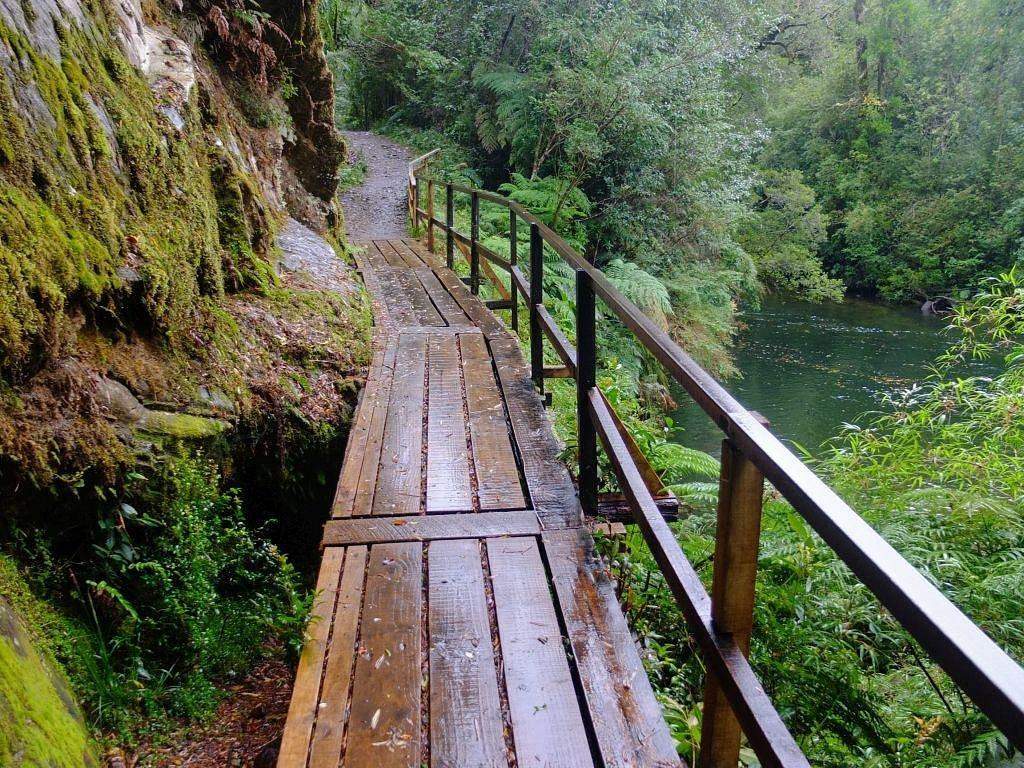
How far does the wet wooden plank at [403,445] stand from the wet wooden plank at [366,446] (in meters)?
0.04

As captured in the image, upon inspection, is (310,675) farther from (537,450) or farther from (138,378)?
(537,450)

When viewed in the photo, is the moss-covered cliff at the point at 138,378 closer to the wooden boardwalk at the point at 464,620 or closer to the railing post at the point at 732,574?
the wooden boardwalk at the point at 464,620

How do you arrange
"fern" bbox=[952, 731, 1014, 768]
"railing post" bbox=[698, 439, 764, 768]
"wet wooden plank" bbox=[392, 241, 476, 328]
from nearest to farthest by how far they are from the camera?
"railing post" bbox=[698, 439, 764, 768] → "fern" bbox=[952, 731, 1014, 768] → "wet wooden plank" bbox=[392, 241, 476, 328]

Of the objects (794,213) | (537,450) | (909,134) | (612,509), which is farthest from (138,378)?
(909,134)

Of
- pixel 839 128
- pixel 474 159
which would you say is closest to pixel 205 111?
pixel 474 159

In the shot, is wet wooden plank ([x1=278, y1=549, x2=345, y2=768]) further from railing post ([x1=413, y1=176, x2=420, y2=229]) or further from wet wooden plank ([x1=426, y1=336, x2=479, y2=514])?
railing post ([x1=413, y1=176, x2=420, y2=229])

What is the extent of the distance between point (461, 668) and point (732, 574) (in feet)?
3.33

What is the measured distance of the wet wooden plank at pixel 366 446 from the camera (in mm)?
3145

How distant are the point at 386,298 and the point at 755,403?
7.91m

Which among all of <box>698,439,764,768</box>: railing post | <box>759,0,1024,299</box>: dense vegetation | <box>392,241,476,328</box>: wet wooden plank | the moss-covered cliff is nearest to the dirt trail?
<box>392,241,476,328</box>: wet wooden plank

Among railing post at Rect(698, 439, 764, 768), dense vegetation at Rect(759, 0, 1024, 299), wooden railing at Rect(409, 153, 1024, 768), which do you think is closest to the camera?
wooden railing at Rect(409, 153, 1024, 768)

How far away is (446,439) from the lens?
3807 millimetres

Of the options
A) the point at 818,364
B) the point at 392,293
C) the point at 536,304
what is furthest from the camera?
the point at 818,364

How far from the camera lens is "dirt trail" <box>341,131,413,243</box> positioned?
1428 cm
